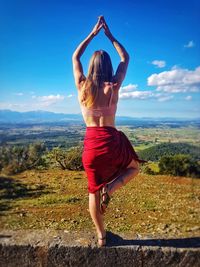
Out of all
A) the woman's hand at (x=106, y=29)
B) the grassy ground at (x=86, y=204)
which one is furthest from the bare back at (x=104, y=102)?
the grassy ground at (x=86, y=204)

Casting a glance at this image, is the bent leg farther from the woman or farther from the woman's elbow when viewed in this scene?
the woman's elbow

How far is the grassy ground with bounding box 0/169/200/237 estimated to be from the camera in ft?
13.7

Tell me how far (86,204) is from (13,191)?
57.5 inches

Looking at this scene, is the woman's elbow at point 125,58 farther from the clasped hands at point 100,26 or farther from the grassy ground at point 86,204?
the grassy ground at point 86,204

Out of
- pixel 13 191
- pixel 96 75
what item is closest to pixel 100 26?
pixel 96 75

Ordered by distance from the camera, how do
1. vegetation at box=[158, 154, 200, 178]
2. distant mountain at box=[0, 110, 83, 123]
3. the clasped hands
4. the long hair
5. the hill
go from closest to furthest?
the long hair
the clasped hands
vegetation at box=[158, 154, 200, 178]
the hill
distant mountain at box=[0, 110, 83, 123]

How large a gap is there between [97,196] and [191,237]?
73cm

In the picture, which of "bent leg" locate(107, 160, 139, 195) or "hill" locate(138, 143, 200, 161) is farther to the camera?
"hill" locate(138, 143, 200, 161)

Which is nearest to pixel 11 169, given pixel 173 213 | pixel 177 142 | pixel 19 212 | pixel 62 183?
pixel 62 183

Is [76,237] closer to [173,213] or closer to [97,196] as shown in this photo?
[97,196]

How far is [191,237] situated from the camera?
2.28m

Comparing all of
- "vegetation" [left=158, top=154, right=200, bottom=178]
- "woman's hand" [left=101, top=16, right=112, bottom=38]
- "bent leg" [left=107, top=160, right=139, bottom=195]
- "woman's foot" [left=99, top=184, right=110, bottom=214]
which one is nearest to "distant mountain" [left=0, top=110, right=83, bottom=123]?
"vegetation" [left=158, top=154, right=200, bottom=178]

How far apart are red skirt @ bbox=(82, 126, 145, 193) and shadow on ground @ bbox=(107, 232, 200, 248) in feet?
1.24

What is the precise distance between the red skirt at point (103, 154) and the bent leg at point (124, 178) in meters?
0.03
